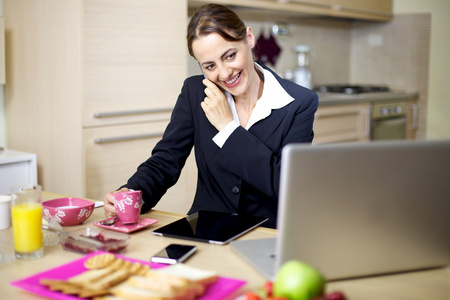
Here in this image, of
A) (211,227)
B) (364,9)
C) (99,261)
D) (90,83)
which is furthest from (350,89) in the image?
(99,261)

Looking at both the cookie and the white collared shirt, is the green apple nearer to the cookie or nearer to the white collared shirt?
the cookie

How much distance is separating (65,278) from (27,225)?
0.55 feet

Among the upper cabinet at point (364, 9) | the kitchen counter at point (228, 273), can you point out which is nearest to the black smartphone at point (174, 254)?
the kitchen counter at point (228, 273)

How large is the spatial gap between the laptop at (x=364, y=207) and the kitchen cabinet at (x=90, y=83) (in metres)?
1.69

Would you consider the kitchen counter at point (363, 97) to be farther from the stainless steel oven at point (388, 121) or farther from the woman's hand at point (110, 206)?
the woman's hand at point (110, 206)

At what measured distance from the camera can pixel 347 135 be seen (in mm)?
3822

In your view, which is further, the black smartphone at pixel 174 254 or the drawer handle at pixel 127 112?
the drawer handle at pixel 127 112

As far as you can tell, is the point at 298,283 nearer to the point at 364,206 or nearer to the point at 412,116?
the point at 364,206

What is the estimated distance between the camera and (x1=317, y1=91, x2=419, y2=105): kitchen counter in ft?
11.8

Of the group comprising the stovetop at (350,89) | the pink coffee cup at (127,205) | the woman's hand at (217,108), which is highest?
the stovetop at (350,89)

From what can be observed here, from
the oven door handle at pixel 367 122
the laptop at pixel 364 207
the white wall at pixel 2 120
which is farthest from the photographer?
the oven door handle at pixel 367 122

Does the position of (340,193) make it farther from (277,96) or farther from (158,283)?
(277,96)

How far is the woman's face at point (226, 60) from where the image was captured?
1.50 m

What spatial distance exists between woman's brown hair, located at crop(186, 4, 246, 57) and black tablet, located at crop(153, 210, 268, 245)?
1.68 ft
